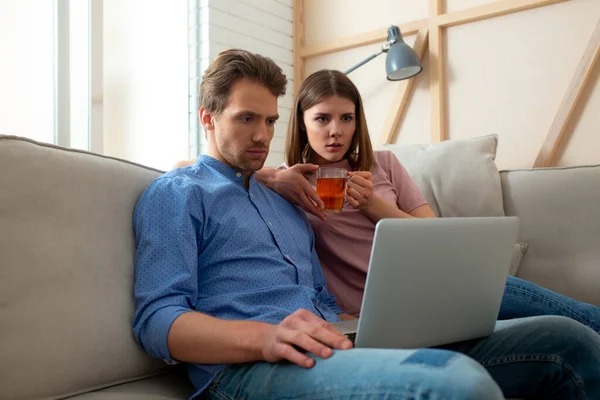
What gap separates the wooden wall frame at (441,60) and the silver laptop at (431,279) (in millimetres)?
1938

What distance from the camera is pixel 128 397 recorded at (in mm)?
1141

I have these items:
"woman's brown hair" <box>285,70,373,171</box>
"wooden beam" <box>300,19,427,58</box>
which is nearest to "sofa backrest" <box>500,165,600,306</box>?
"woman's brown hair" <box>285,70,373,171</box>

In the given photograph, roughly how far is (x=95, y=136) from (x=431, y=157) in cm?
167

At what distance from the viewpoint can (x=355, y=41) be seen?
11.6 feet

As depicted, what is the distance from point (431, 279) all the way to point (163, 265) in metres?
0.53

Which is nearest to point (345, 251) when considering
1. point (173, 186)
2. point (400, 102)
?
point (173, 186)

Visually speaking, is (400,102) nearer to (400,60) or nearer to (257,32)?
(400,60)

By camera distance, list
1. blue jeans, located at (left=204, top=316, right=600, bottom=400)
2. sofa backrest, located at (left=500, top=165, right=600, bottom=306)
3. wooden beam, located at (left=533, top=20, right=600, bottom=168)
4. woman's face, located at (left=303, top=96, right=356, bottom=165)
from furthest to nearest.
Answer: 1. wooden beam, located at (left=533, top=20, right=600, bottom=168)
2. sofa backrest, located at (left=500, top=165, right=600, bottom=306)
3. woman's face, located at (left=303, top=96, right=356, bottom=165)
4. blue jeans, located at (left=204, top=316, right=600, bottom=400)

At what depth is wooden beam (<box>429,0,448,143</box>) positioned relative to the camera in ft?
10.4

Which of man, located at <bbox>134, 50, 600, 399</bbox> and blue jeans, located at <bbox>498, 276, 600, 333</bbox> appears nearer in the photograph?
man, located at <bbox>134, 50, 600, 399</bbox>

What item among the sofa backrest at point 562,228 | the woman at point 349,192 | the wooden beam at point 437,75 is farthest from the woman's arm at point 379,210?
the wooden beam at point 437,75

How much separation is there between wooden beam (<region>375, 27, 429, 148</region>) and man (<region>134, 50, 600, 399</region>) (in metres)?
1.85

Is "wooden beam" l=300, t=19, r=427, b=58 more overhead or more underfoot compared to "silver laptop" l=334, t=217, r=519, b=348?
more overhead

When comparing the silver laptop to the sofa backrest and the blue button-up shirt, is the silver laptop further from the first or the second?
the sofa backrest
